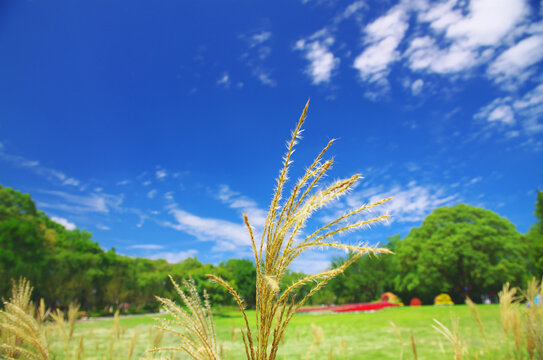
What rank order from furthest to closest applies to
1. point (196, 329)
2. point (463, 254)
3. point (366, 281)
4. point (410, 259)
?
point (366, 281)
point (410, 259)
point (463, 254)
point (196, 329)

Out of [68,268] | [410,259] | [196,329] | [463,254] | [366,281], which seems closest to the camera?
[196,329]

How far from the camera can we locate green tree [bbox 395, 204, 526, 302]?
3344cm

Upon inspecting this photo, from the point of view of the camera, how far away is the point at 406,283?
38.7m

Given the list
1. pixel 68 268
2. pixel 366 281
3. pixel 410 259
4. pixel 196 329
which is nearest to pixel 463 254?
pixel 410 259

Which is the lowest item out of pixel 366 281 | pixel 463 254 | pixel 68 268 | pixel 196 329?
pixel 366 281

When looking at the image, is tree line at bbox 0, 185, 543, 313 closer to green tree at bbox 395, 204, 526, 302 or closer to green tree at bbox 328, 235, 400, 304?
green tree at bbox 395, 204, 526, 302

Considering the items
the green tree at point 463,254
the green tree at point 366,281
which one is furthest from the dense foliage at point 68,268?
the green tree at point 463,254

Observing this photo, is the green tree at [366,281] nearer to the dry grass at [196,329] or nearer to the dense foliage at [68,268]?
the dense foliage at [68,268]

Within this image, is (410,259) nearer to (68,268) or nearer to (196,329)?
(68,268)

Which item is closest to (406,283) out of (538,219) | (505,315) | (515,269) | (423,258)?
(423,258)

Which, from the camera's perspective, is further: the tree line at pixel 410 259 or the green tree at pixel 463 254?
the green tree at pixel 463 254

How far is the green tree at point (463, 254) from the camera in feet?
110

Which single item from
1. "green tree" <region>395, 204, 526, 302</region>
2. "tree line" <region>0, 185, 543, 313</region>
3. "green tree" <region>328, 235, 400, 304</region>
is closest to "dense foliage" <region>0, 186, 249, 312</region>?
"tree line" <region>0, 185, 543, 313</region>

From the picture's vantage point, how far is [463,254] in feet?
112
